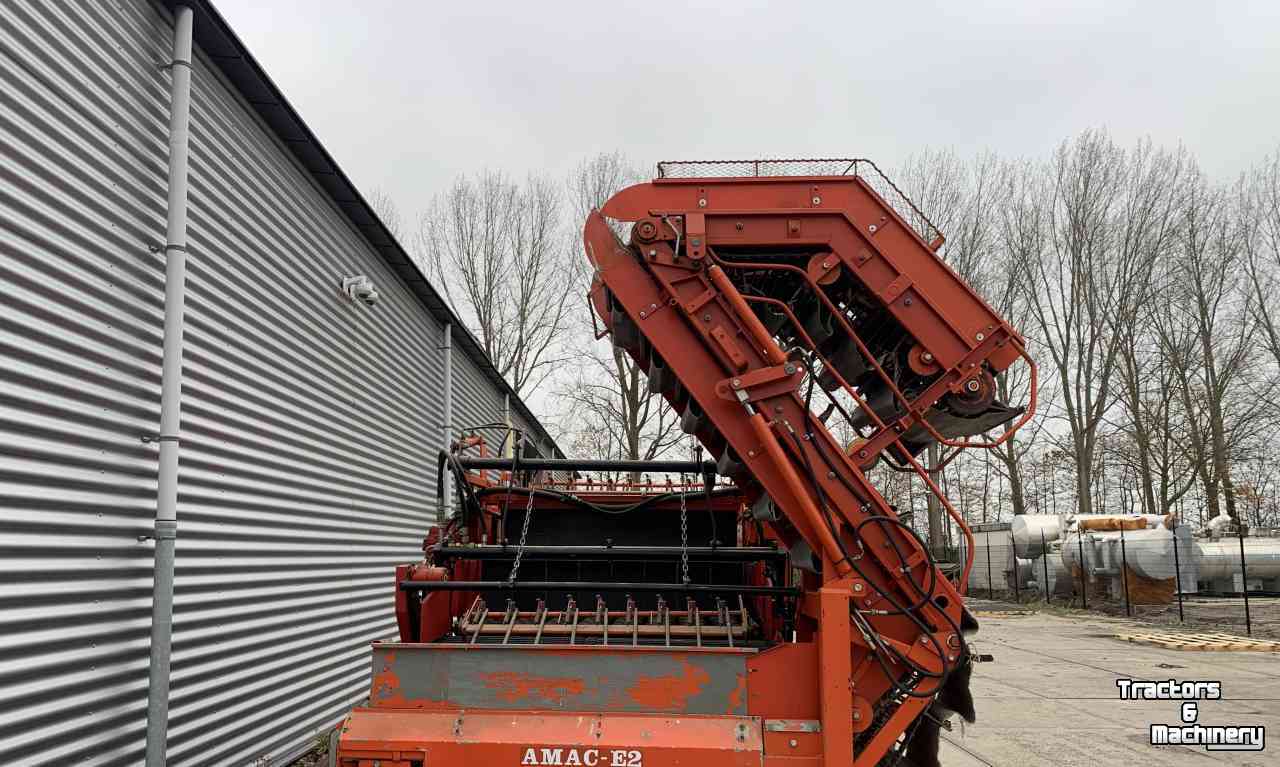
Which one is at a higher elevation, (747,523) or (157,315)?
(157,315)

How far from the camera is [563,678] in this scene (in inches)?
171

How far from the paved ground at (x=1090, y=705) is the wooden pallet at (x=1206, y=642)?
37cm

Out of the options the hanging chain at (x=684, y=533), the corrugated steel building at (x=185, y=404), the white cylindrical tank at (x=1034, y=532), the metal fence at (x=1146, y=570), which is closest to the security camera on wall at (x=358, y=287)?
the corrugated steel building at (x=185, y=404)

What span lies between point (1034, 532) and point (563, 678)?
83.4 ft

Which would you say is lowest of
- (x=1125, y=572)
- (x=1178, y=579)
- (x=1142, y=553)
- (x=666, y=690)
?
(x=1125, y=572)

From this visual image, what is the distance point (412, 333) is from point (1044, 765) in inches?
346

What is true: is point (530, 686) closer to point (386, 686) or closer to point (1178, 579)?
point (386, 686)

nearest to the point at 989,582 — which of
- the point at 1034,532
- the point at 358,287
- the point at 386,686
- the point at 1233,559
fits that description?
the point at 1034,532

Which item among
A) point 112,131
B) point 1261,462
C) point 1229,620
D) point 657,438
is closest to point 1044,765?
point 112,131

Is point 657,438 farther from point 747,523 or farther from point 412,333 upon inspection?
point 747,523

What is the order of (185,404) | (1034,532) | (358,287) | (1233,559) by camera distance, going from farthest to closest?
1. (1034,532)
2. (1233,559)
3. (358,287)
4. (185,404)

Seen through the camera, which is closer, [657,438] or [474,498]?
[474,498]

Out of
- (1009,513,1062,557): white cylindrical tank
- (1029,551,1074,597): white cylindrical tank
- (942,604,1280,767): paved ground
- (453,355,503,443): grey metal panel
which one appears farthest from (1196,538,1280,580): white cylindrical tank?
(453,355,503,443): grey metal panel

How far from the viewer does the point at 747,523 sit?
606 cm
